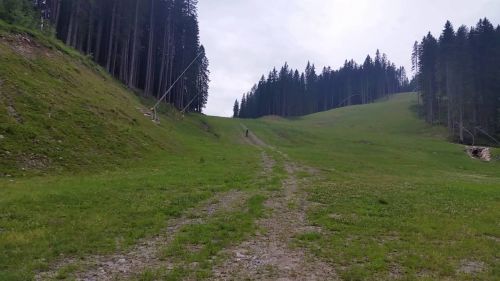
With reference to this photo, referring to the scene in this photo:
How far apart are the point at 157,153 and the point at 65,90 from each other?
29.7 feet

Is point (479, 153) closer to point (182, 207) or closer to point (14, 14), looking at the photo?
point (182, 207)

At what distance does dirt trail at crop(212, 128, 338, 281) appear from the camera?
34.1 feet

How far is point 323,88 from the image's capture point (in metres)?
196

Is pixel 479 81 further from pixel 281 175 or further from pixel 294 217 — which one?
pixel 294 217

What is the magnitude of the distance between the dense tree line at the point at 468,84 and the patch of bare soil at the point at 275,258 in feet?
209

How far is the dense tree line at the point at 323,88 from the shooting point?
163125 mm

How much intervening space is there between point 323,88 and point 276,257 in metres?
190

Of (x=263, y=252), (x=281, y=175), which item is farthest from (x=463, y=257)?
(x=281, y=175)

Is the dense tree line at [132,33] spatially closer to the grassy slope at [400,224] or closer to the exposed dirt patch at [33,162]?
the exposed dirt patch at [33,162]

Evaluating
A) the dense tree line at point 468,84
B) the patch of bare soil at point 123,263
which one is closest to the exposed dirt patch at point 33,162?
the patch of bare soil at point 123,263

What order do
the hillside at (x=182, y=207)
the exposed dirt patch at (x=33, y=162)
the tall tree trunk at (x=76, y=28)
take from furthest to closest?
the tall tree trunk at (x=76, y=28)
the exposed dirt patch at (x=33, y=162)
the hillside at (x=182, y=207)

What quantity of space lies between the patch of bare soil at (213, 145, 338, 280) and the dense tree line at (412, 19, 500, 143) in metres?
63.7

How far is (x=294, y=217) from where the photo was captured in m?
17.0

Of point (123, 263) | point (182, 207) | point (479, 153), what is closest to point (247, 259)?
point (123, 263)
